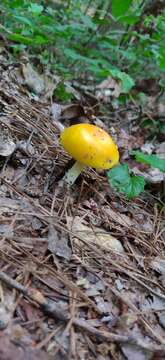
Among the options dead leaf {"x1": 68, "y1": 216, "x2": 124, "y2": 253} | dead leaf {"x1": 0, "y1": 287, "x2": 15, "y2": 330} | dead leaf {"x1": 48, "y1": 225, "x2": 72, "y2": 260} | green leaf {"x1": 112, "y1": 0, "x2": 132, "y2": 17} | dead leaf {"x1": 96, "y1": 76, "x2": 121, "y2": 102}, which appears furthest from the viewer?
dead leaf {"x1": 96, "y1": 76, "x2": 121, "y2": 102}

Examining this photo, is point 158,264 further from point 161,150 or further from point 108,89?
point 108,89

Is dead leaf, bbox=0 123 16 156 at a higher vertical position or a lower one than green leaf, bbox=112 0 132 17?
lower

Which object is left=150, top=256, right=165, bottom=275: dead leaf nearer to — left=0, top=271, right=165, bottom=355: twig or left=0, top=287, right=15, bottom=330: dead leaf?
left=0, top=271, right=165, bottom=355: twig

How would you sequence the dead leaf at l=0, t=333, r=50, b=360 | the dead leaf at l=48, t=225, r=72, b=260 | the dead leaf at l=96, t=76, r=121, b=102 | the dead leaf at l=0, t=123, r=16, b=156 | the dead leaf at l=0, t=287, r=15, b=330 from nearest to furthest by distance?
1. the dead leaf at l=0, t=333, r=50, b=360
2. the dead leaf at l=0, t=287, r=15, b=330
3. the dead leaf at l=48, t=225, r=72, b=260
4. the dead leaf at l=0, t=123, r=16, b=156
5. the dead leaf at l=96, t=76, r=121, b=102

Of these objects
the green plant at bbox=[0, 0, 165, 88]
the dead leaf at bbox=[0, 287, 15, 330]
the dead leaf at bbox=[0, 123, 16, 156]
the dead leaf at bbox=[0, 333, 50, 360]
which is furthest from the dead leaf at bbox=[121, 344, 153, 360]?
the green plant at bbox=[0, 0, 165, 88]

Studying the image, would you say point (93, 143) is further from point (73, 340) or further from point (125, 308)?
point (73, 340)

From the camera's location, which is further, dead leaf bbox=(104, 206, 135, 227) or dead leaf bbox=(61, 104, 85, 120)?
dead leaf bbox=(61, 104, 85, 120)

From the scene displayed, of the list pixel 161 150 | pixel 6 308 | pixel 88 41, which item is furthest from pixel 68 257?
pixel 88 41

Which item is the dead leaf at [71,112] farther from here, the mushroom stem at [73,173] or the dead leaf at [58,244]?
the dead leaf at [58,244]

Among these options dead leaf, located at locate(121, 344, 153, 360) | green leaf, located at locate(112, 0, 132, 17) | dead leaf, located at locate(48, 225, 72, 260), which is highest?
green leaf, located at locate(112, 0, 132, 17)
